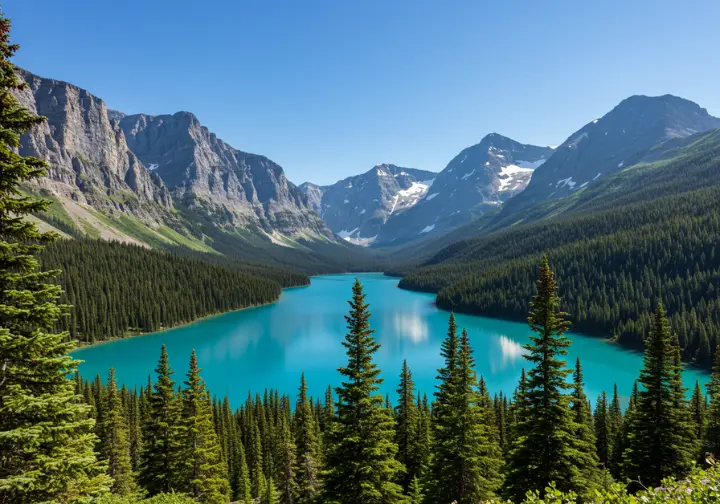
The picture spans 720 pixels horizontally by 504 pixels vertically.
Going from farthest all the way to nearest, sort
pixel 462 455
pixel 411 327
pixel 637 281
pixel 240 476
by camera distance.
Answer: pixel 411 327, pixel 637 281, pixel 240 476, pixel 462 455

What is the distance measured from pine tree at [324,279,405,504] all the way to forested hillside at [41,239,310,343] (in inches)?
4544

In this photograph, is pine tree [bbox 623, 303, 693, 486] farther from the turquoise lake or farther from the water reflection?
the water reflection

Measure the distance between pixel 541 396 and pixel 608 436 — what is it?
31.3 m

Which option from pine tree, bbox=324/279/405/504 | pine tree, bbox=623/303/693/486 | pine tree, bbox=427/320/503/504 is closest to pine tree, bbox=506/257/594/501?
pine tree, bbox=427/320/503/504

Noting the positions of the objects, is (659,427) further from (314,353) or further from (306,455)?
(314,353)

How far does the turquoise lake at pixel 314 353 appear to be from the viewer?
85.5m

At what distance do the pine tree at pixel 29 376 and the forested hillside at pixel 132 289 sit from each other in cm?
11849

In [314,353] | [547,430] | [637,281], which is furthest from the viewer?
[637,281]

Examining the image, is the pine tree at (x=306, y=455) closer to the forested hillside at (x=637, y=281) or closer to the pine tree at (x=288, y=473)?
the pine tree at (x=288, y=473)

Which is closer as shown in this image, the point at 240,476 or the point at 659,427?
the point at 659,427

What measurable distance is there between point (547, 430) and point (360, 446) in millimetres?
9592

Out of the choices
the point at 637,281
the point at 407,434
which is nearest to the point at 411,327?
the point at 637,281

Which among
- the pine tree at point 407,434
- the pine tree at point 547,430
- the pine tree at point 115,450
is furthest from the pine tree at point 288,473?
the pine tree at point 547,430

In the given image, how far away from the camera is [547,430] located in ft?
69.3
